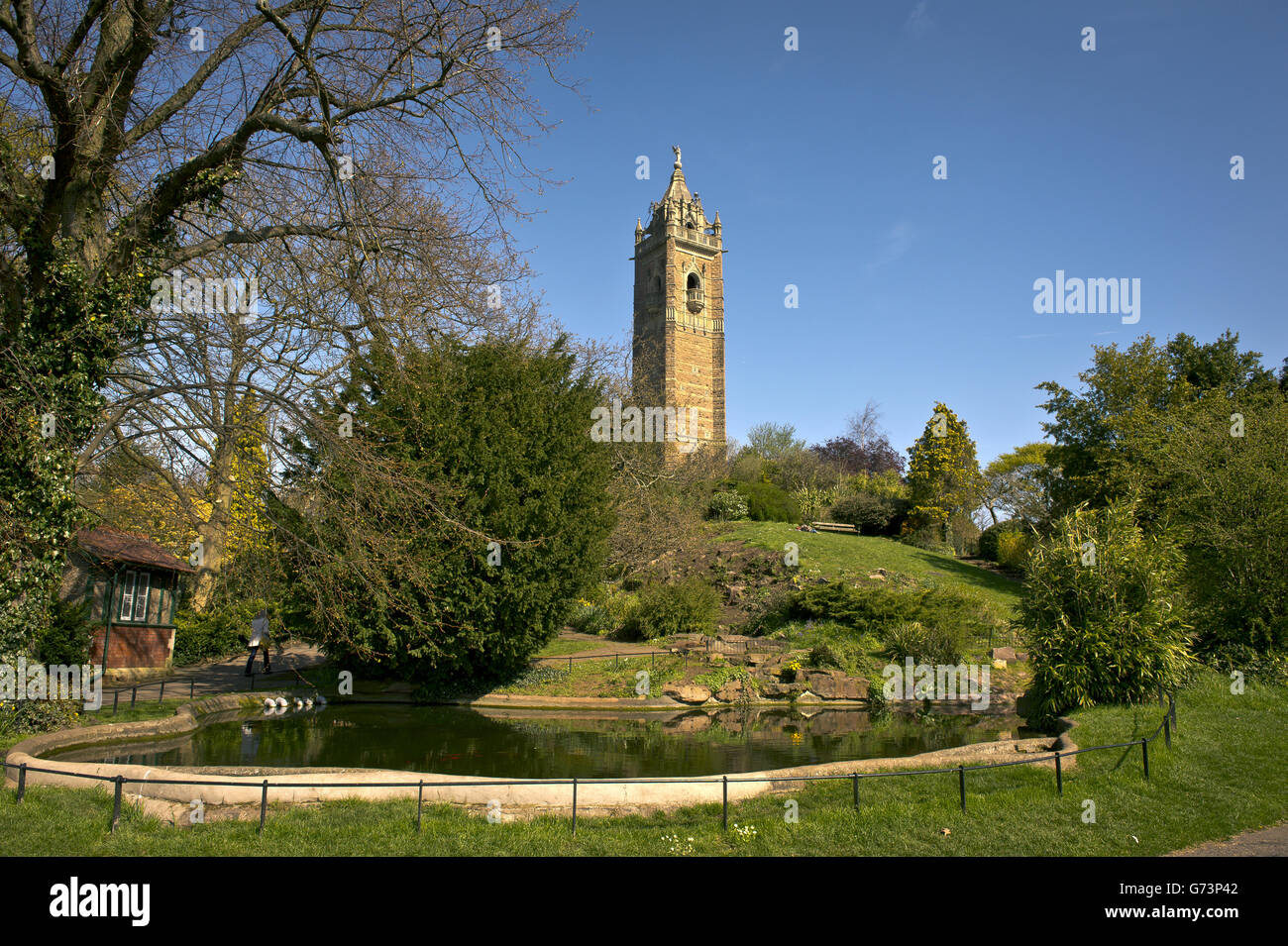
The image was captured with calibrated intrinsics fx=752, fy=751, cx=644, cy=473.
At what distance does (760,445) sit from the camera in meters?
72.3

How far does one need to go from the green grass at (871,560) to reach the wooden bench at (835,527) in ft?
7.06

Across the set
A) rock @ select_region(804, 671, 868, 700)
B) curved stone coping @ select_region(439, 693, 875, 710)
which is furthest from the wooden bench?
curved stone coping @ select_region(439, 693, 875, 710)

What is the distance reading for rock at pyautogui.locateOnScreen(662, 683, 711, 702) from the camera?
61.4ft

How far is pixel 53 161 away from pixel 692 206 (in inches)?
2578

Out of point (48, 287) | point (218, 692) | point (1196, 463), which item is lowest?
point (218, 692)

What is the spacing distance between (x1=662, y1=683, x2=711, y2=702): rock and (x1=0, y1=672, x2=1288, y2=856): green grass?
31.1 ft

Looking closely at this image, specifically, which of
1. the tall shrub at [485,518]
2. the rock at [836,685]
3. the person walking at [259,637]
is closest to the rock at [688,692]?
the rock at [836,685]

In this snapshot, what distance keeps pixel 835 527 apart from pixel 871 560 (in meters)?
9.79

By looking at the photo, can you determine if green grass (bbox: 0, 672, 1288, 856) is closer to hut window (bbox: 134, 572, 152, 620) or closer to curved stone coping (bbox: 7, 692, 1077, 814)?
curved stone coping (bbox: 7, 692, 1077, 814)

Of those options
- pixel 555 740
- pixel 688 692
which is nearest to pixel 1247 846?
pixel 555 740
